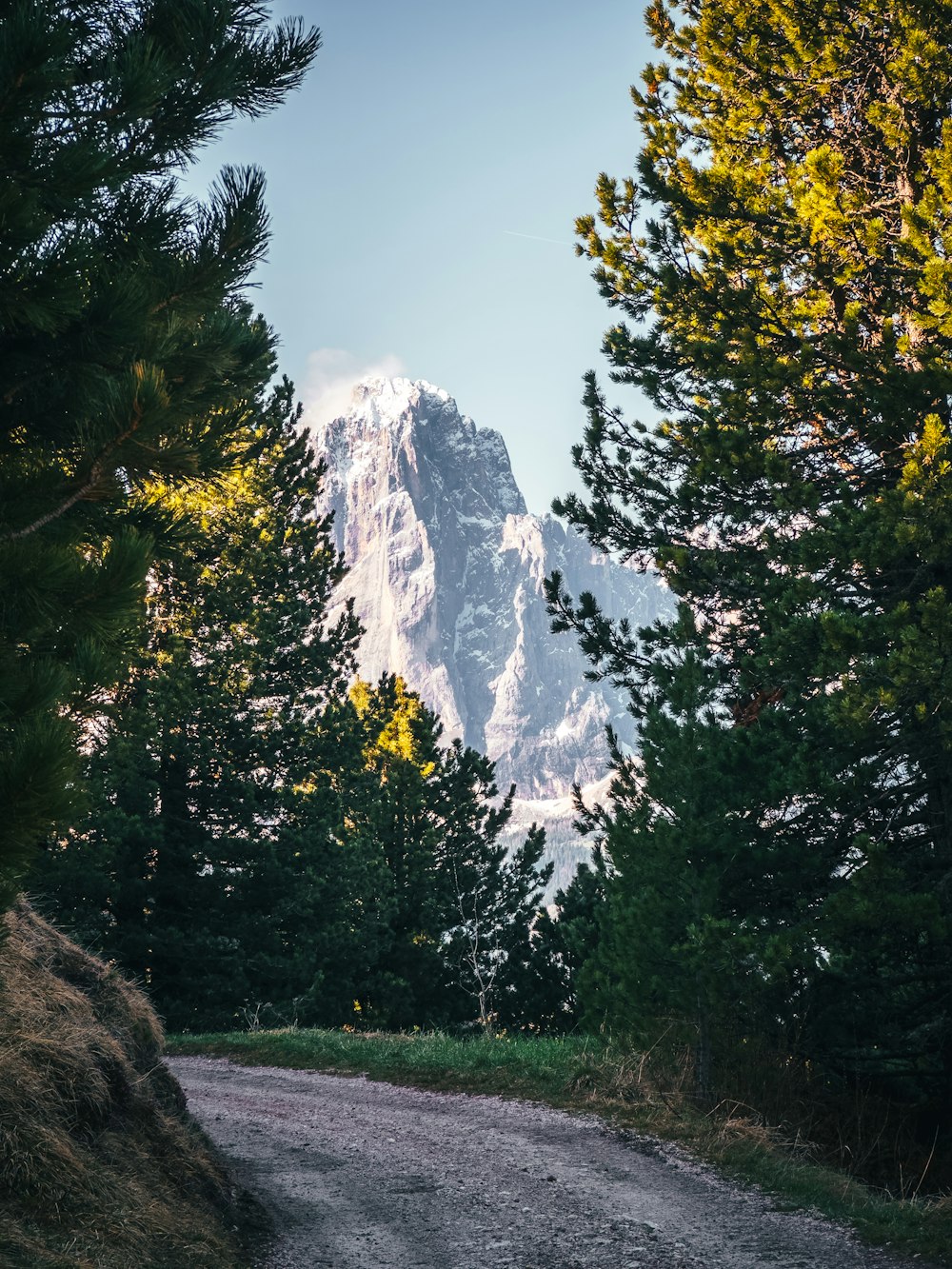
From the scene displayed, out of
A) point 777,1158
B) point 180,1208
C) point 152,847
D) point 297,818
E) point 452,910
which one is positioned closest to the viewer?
point 180,1208

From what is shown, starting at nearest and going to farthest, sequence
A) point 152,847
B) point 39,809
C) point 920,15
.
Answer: point 39,809 → point 920,15 → point 152,847

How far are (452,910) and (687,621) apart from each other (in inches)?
699

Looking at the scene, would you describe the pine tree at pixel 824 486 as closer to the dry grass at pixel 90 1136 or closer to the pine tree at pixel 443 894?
the dry grass at pixel 90 1136

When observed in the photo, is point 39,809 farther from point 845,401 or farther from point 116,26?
point 845,401

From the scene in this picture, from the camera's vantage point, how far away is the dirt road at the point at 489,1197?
5449 mm

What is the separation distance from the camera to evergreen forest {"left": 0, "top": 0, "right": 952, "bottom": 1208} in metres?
3.66

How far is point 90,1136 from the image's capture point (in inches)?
202

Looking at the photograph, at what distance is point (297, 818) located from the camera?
76.3 ft

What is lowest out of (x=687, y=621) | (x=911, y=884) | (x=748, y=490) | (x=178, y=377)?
(x=911, y=884)

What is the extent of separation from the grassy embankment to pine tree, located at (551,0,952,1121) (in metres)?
1.41

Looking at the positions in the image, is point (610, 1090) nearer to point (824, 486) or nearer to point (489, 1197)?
point (489, 1197)

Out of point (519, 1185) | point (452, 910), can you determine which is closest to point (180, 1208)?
point (519, 1185)

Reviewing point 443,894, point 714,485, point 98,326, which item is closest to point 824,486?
point 714,485

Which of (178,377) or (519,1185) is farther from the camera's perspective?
(519,1185)
